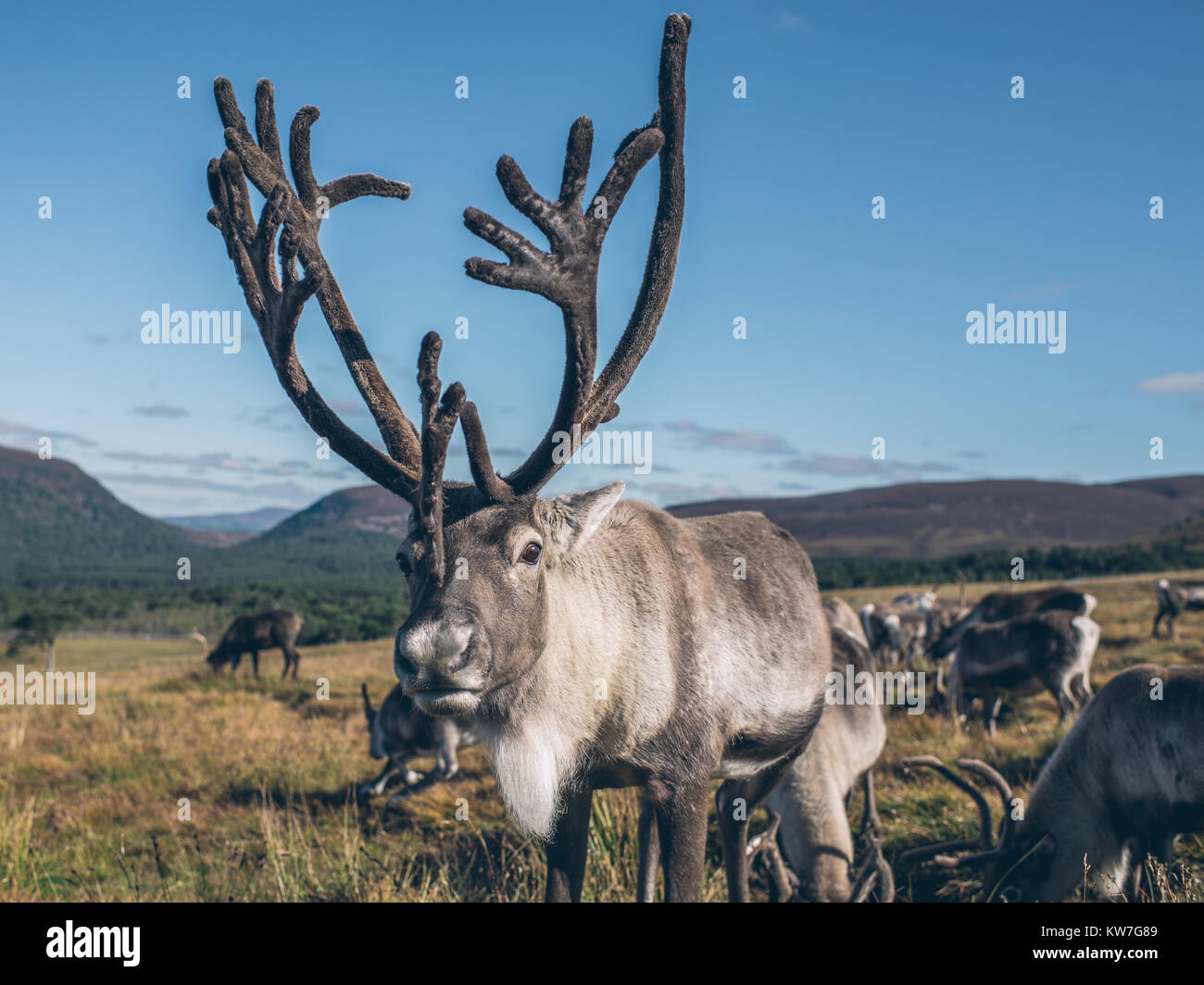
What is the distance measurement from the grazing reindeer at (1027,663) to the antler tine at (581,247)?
9515mm

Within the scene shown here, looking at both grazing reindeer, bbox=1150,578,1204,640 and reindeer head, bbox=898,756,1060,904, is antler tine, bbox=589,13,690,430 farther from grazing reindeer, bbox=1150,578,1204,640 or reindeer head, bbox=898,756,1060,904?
grazing reindeer, bbox=1150,578,1204,640

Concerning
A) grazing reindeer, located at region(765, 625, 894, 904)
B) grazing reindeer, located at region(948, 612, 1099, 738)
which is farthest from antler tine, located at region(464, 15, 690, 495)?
grazing reindeer, located at region(948, 612, 1099, 738)

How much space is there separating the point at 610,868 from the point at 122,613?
87043 millimetres

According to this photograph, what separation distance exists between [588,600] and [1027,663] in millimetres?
10435

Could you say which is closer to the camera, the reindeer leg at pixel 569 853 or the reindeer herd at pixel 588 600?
the reindeer herd at pixel 588 600

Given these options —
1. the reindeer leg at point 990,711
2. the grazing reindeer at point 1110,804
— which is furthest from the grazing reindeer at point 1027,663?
the grazing reindeer at point 1110,804

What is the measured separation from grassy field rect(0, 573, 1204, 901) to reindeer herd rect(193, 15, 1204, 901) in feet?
2.85

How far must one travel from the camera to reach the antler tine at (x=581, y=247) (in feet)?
12.7

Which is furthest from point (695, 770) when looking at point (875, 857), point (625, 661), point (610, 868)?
point (875, 857)

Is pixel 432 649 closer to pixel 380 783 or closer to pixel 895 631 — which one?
pixel 380 783

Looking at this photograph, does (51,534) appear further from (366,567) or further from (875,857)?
(875,857)

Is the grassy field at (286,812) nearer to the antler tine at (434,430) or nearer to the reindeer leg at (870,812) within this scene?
the reindeer leg at (870,812)

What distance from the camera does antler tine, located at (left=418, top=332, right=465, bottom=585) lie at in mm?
3512

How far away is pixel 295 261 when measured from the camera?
440 cm
